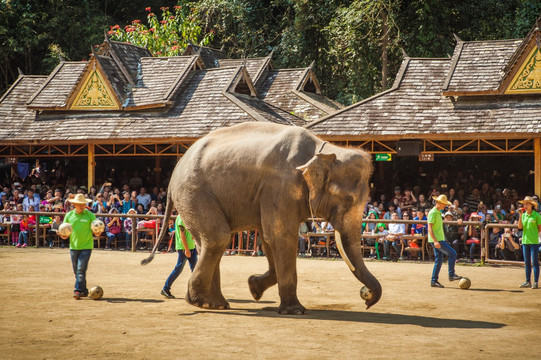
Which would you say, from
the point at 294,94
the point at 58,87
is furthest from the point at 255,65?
the point at 58,87

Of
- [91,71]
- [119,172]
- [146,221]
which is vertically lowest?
[146,221]

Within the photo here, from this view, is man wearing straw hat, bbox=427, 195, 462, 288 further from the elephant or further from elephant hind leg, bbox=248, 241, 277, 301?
elephant hind leg, bbox=248, 241, 277, 301

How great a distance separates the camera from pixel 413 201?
22.0 meters

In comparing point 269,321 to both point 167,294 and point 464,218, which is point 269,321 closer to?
point 167,294

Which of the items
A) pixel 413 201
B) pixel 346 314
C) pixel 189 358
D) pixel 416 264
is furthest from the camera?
pixel 413 201

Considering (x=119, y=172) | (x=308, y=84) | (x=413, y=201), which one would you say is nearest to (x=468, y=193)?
(x=413, y=201)

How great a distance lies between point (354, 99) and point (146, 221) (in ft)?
48.5

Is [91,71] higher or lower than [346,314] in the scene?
higher

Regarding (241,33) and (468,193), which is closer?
(468,193)

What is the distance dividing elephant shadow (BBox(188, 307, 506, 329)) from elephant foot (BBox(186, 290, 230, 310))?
0.42 feet

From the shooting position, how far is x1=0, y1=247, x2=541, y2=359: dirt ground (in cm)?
817

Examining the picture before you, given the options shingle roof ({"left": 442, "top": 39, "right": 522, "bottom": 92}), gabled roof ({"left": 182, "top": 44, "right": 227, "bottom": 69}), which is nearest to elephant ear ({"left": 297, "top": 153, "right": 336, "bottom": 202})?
shingle roof ({"left": 442, "top": 39, "right": 522, "bottom": 92})

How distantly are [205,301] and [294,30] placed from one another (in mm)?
27930

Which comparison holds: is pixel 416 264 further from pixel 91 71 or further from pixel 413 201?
pixel 91 71
